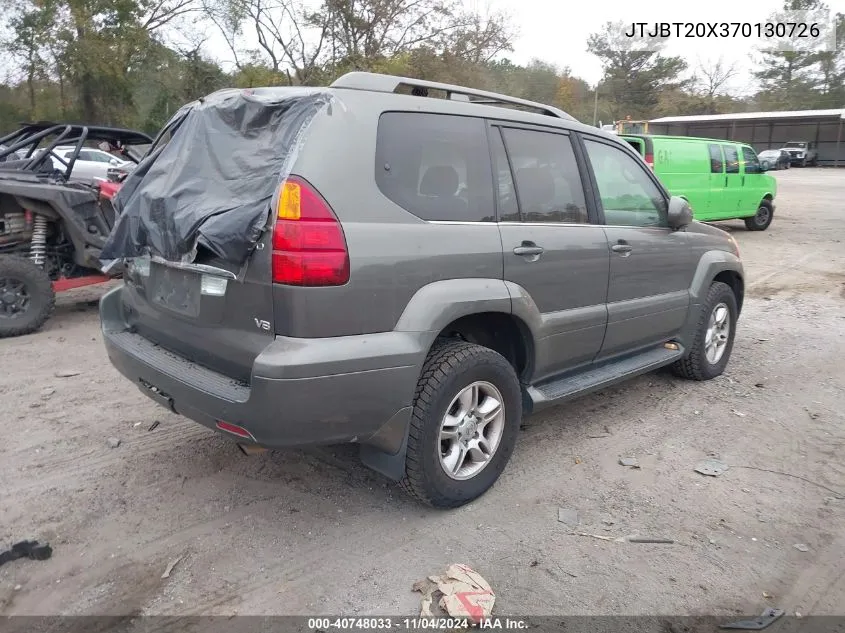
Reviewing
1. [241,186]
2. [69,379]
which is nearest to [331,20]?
[69,379]

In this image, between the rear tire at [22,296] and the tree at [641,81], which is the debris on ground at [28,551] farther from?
the tree at [641,81]

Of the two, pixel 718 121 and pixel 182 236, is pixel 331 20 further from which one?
pixel 718 121

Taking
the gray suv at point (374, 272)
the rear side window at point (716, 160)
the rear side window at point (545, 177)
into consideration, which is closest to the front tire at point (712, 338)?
the gray suv at point (374, 272)

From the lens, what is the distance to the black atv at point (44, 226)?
20.3ft

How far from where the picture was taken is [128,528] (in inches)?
123

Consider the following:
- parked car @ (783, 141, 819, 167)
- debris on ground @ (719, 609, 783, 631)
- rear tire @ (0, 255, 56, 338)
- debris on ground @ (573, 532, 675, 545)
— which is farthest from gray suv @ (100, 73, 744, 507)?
parked car @ (783, 141, 819, 167)

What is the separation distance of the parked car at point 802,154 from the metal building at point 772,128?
1448 millimetres

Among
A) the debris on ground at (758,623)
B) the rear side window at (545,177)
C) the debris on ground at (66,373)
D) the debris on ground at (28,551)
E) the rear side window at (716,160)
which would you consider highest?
the rear side window at (716,160)

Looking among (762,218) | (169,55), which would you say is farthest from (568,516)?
(169,55)

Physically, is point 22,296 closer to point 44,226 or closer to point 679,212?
point 44,226

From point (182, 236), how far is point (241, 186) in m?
0.34

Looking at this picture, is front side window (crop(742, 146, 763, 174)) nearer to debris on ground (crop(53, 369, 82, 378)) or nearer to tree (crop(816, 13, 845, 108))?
debris on ground (crop(53, 369, 82, 378))

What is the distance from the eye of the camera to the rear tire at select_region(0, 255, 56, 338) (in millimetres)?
6113

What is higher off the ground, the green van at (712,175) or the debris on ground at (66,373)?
the green van at (712,175)
